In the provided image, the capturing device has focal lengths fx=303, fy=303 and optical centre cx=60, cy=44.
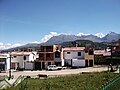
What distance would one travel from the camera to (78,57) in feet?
144

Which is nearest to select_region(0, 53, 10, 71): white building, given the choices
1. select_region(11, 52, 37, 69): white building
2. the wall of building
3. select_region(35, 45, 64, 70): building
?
select_region(11, 52, 37, 69): white building

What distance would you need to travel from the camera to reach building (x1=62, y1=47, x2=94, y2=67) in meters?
43.0

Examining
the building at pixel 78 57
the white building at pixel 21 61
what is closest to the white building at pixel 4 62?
the white building at pixel 21 61

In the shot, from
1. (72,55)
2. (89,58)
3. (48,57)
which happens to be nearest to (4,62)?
(48,57)

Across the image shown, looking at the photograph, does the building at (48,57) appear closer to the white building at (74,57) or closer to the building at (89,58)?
the white building at (74,57)

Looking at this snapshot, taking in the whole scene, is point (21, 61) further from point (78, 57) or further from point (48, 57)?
point (78, 57)

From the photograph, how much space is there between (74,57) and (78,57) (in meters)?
0.59

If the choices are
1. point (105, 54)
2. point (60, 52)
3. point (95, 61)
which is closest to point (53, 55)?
point (60, 52)

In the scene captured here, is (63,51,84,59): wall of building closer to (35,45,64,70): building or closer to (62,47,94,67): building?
(62,47,94,67): building

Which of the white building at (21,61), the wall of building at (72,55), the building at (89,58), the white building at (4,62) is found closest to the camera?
the white building at (4,62)

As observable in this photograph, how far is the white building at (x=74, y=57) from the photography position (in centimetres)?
4297

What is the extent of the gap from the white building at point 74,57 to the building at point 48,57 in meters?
1.20

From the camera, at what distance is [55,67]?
40.7 m

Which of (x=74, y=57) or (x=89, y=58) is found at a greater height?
(x=74, y=57)
